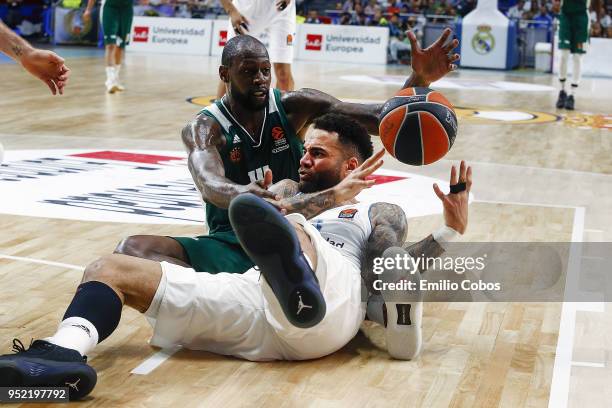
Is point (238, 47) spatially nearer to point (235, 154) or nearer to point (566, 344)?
point (235, 154)

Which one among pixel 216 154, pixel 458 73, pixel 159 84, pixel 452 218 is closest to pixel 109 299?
pixel 216 154

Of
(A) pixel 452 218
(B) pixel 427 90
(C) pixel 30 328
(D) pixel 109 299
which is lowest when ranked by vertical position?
(C) pixel 30 328

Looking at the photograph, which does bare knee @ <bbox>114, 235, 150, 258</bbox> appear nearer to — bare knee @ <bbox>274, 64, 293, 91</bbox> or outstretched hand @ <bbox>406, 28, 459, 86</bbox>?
outstretched hand @ <bbox>406, 28, 459, 86</bbox>

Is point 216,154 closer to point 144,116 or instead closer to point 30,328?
point 30,328

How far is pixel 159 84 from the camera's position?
51.0 feet

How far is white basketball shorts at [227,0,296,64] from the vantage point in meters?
10.1

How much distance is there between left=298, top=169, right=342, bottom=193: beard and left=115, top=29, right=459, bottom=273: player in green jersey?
301 mm

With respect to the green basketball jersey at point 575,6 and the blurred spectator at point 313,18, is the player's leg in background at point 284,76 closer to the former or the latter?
the green basketball jersey at point 575,6

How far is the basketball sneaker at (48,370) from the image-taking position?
316cm

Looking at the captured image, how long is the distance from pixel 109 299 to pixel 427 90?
5.91 feet

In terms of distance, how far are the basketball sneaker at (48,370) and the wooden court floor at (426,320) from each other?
3.3 inches

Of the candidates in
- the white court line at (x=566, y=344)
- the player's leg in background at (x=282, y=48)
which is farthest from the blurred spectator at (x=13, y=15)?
the white court line at (x=566, y=344)

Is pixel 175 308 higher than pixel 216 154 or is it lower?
lower

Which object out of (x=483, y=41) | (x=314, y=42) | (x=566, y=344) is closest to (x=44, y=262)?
(x=566, y=344)
